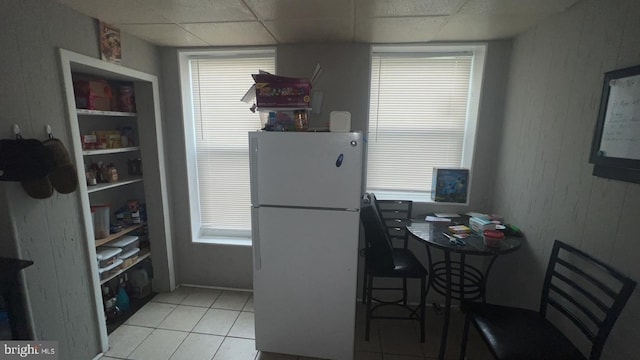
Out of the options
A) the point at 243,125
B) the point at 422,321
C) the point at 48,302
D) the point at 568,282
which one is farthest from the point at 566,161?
the point at 48,302

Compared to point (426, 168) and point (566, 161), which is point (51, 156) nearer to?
point (426, 168)

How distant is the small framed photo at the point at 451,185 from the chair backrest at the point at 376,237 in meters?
0.77

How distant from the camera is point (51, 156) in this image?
4.62 feet

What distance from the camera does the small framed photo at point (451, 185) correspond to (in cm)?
225

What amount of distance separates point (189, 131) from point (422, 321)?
2.56 metres

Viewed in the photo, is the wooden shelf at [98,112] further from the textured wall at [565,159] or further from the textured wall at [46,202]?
the textured wall at [565,159]

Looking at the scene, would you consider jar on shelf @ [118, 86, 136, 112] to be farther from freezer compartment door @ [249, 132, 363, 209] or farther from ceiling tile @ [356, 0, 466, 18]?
ceiling tile @ [356, 0, 466, 18]

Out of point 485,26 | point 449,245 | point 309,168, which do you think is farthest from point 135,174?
point 485,26

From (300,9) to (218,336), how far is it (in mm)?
2385

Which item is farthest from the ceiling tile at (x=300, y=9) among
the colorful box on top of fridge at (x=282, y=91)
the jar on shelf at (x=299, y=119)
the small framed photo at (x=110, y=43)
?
the small framed photo at (x=110, y=43)

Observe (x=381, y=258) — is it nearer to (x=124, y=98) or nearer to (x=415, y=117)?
(x=415, y=117)

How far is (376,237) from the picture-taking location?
1764 mm

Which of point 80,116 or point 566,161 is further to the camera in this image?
point 80,116

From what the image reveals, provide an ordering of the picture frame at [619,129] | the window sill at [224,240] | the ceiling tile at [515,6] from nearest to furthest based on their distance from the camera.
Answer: the picture frame at [619,129], the ceiling tile at [515,6], the window sill at [224,240]
